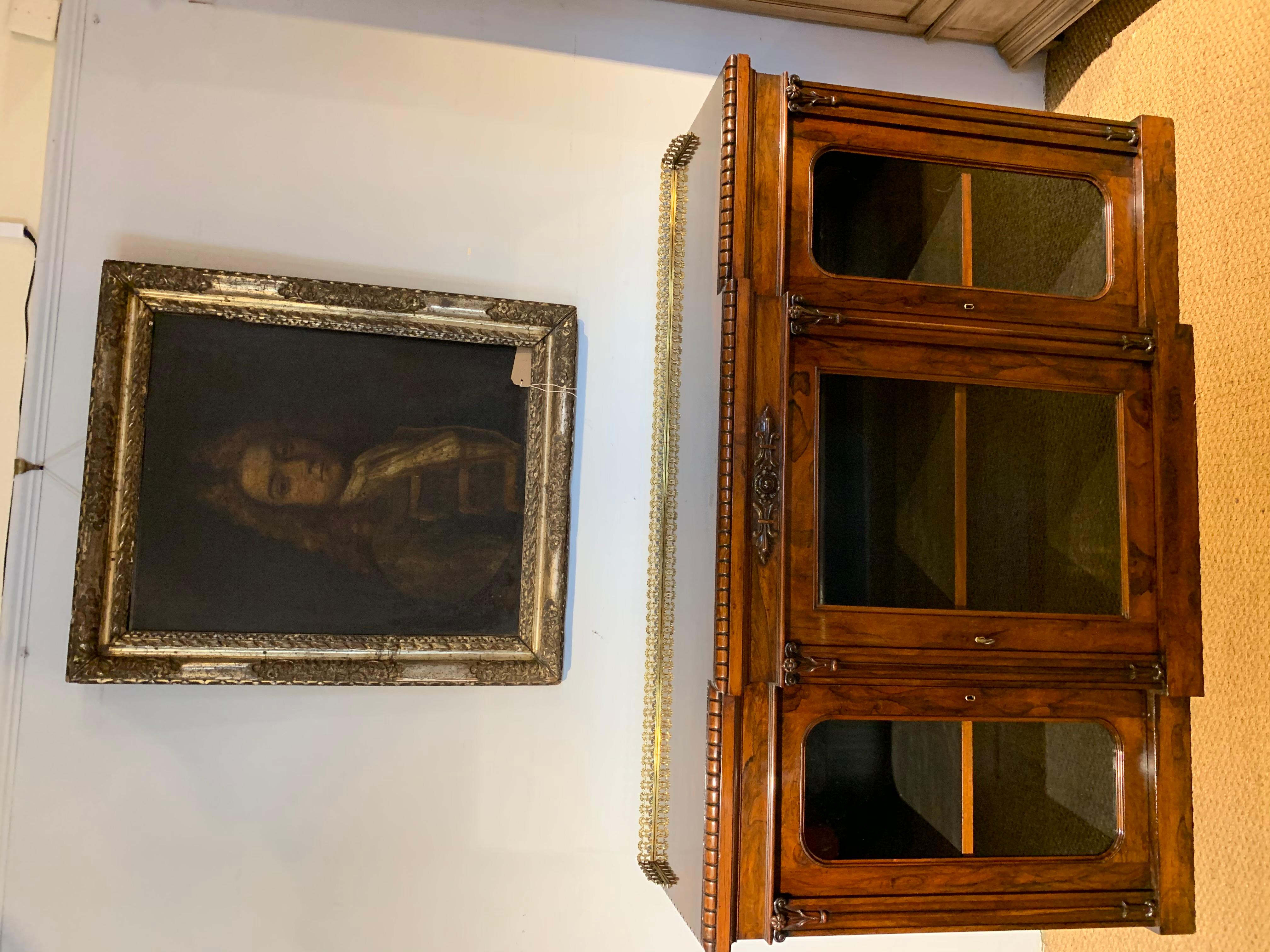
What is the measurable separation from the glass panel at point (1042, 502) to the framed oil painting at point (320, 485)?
0.70 metres

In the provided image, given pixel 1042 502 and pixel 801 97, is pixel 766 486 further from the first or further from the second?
pixel 801 97

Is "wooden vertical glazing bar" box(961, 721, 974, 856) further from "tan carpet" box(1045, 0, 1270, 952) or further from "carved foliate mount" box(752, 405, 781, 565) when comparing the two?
"tan carpet" box(1045, 0, 1270, 952)

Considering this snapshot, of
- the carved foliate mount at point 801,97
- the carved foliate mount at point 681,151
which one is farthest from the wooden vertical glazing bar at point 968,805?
the carved foliate mount at point 681,151

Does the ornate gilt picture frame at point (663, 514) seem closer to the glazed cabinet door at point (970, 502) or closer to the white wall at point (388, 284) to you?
the white wall at point (388, 284)

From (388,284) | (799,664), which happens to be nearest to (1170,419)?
(799,664)

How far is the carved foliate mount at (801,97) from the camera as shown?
1194mm

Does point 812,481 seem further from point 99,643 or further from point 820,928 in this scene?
point 99,643

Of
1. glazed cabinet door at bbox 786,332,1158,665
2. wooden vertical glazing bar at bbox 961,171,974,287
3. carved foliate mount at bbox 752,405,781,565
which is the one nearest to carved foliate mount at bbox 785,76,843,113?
wooden vertical glazing bar at bbox 961,171,974,287

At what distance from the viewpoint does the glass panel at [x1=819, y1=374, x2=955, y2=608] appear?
1149mm

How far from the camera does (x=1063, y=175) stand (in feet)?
4.20

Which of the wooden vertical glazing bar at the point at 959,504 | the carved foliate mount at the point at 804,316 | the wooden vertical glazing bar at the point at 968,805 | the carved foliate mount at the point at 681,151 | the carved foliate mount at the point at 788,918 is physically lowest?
the carved foliate mount at the point at 788,918

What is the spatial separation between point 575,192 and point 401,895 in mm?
1333

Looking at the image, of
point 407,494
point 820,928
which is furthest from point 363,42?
point 820,928

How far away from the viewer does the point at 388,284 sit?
148 cm
